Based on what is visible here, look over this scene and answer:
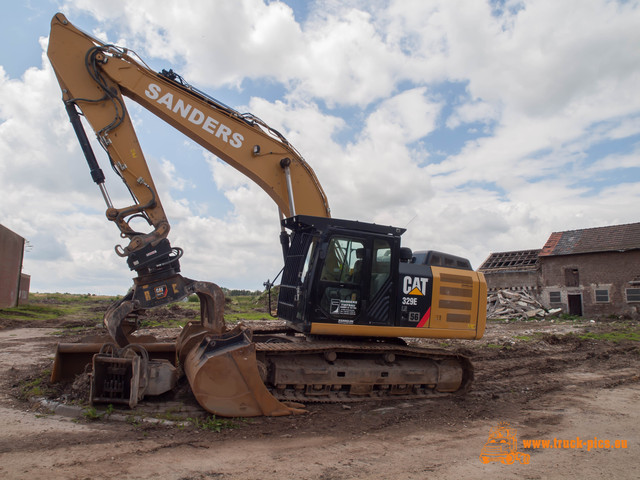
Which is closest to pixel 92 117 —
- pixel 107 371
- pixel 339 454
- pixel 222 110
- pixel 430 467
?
pixel 222 110

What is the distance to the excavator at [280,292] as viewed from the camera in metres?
6.39

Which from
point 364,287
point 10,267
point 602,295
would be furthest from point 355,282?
point 602,295

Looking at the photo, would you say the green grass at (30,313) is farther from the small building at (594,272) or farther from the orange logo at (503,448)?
the small building at (594,272)

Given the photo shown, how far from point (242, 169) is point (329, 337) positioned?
3.05 metres

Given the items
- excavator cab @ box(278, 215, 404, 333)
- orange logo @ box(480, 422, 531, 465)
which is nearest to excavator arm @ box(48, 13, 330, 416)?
excavator cab @ box(278, 215, 404, 333)

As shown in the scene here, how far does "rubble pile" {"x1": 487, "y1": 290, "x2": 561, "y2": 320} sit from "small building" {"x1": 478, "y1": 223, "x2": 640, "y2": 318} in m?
0.68

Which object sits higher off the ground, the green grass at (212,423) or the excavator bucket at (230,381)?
the excavator bucket at (230,381)

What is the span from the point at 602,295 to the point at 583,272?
1.59 meters

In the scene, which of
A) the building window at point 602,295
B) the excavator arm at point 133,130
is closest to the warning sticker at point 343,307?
the excavator arm at point 133,130

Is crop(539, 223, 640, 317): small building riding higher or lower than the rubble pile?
higher

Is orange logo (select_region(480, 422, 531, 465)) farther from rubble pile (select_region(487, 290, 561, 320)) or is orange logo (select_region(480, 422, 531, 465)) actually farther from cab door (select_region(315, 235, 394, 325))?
rubble pile (select_region(487, 290, 561, 320))

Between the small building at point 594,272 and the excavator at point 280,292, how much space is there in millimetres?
21741

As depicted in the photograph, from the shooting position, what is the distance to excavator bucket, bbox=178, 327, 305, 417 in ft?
19.7

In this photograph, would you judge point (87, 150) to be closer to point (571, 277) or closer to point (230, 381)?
point (230, 381)
